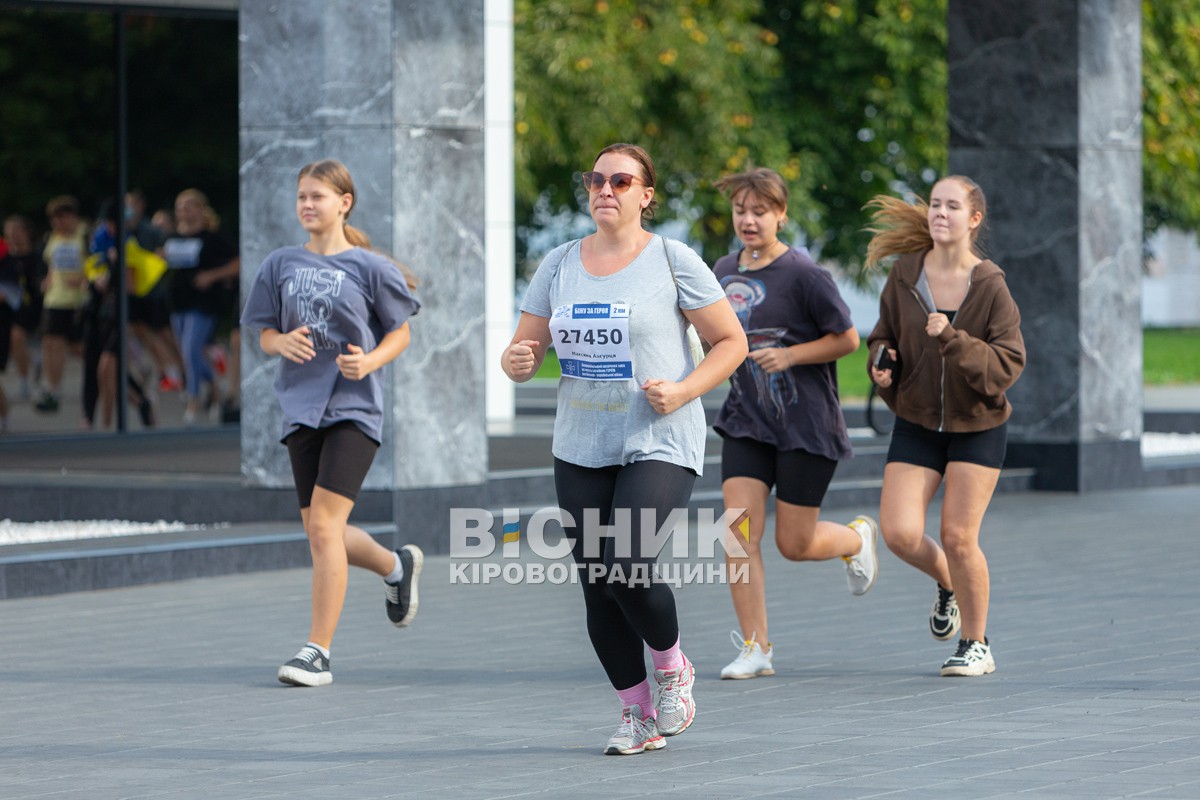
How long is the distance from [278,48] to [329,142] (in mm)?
612

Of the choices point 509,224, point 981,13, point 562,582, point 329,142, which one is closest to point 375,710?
point 562,582

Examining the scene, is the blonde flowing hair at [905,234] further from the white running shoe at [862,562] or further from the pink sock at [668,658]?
the pink sock at [668,658]

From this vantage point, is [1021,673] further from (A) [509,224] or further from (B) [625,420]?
(A) [509,224]

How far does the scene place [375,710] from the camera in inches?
278

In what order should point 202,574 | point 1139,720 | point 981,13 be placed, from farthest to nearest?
point 981,13
point 202,574
point 1139,720

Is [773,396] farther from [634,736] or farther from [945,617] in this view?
[634,736]

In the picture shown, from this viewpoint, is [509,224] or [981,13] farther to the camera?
[509,224]

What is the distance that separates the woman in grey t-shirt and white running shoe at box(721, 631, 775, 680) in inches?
49.6

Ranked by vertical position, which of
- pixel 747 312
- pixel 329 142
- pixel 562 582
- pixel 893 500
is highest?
pixel 329 142

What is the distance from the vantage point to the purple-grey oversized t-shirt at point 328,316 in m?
7.86

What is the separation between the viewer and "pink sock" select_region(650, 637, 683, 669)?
6.25 m

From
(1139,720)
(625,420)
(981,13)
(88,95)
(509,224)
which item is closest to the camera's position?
(625,420)

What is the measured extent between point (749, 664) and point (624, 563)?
1.72m

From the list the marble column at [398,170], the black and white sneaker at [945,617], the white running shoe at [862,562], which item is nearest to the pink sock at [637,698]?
the black and white sneaker at [945,617]
